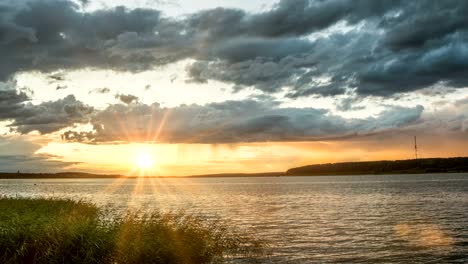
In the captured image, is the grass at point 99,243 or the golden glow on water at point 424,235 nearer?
the grass at point 99,243

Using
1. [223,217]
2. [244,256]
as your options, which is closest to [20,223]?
[244,256]

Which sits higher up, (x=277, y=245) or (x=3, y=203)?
(x=3, y=203)

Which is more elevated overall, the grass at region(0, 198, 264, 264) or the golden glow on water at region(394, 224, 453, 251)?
the grass at region(0, 198, 264, 264)

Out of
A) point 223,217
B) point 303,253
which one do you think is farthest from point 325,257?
point 223,217

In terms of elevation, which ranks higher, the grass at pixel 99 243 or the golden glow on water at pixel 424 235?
the grass at pixel 99 243

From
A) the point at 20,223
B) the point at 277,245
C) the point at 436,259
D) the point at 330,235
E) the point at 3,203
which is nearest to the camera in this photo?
the point at 20,223

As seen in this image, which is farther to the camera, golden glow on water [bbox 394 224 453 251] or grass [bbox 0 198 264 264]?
golden glow on water [bbox 394 224 453 251]

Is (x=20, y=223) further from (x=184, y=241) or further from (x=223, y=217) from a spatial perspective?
(x=223, y=217)

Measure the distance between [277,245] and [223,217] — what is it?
91.6ft

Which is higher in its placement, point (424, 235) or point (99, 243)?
point (99, 243)

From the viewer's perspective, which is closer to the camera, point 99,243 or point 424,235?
point 99,243

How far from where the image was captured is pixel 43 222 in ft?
111

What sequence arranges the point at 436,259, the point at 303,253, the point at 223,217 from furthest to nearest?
1. the point at 223,217
2. the point at 303,253
3. the point at 436,259

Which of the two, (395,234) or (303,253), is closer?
(303,253)
